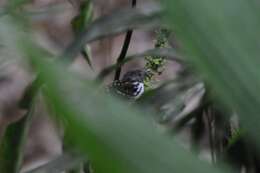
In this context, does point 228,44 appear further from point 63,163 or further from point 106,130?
point 63,163

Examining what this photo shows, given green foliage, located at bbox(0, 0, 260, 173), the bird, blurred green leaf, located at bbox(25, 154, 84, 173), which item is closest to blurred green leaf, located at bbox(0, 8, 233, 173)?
green foliage, located at bbox(0, 0, 260, 173)

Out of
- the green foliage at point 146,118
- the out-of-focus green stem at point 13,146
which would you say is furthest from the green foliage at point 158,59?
the green foliage at point 146,118

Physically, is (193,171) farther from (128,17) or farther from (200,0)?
(128,17)

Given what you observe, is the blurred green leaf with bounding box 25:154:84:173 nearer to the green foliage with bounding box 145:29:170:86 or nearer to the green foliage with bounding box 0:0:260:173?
the green foliage with bounding box 145:29:170:86

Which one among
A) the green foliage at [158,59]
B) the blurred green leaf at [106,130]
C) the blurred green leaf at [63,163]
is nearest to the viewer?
the blurred green leaf at [106,130]

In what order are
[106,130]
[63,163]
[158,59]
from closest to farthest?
[106,130], [63,163], [158,59]

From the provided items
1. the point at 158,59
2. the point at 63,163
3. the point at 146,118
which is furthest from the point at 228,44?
the point at 158,59

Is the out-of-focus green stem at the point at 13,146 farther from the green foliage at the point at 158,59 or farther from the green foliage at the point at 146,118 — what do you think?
the green foliage at the point at 146,118

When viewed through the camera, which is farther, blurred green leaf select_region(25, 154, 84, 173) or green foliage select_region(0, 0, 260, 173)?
blurred green leaf select_region(25, 154, 84, 173)

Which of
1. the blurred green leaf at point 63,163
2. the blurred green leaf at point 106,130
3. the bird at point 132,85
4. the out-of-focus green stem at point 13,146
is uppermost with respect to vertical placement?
the bird at point 132,85

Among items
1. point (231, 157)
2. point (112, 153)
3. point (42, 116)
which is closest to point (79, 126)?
point (112, 153)

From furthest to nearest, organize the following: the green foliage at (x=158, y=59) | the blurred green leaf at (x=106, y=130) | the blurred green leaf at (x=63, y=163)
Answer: the green foliage at (x=158, y=59) → the blurred green leaf at (x=63, y=163) → the blurred green leaf at (x=106, y=130)

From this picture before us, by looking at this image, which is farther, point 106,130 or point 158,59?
point 158,59

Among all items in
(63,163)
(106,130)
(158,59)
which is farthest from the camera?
(158,59)
